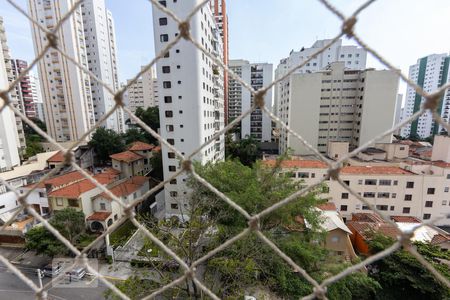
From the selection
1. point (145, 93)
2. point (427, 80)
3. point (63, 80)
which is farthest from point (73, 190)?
point (427, 80)

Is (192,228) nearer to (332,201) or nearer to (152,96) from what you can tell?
(332,201)

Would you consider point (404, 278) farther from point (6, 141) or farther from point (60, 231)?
point (6, 141)

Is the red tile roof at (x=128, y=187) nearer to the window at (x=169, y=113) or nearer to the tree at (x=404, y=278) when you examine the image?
the window at (x=169, y=113)

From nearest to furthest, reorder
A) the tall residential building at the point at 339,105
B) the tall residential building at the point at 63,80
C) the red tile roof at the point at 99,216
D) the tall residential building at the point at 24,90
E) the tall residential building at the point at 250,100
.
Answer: the red tile roof at the point at 99,216
the tall residential building at the point at 339,105
the tall residential building at the point at 63,80
the tall residential building at the point at 24,90
the tall residential building at the point at 250,100

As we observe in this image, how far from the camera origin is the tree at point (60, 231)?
435 centimetres

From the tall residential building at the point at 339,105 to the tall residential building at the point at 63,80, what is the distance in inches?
433

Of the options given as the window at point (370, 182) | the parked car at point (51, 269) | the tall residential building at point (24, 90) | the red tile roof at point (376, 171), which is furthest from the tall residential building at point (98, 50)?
the window at point (370, 182)

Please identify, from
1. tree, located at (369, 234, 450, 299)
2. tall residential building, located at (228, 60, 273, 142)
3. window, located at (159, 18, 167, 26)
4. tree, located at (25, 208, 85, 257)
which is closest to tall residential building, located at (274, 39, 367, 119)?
tall residential building, located at (228, 60, 273, 142)

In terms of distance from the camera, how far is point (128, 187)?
22.1ft

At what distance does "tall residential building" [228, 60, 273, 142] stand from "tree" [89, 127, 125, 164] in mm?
7583

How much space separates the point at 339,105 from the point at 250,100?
249 inches

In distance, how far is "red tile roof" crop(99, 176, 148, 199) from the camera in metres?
6.33

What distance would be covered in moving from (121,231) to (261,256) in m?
4.41

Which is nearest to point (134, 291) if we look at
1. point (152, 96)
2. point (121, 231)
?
point (121, 231)
